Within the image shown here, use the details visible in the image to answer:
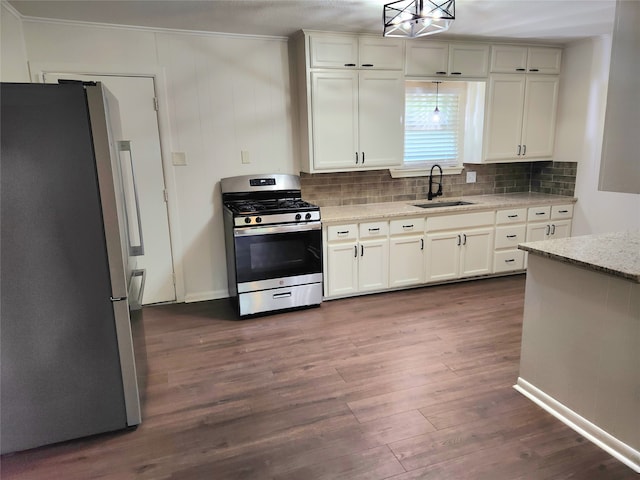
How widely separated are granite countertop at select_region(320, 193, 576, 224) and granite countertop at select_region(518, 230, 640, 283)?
1678 mm

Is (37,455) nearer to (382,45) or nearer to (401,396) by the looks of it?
(401,396)

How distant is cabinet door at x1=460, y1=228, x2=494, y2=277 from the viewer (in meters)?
4.23

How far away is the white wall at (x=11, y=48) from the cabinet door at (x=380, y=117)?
105 inches

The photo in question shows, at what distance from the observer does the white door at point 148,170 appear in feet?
11.5

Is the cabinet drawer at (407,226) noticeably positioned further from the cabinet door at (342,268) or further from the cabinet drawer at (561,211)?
the cabinet drawer at (561,211)

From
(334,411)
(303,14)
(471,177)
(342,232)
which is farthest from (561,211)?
(334,411)

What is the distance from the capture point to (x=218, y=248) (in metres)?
4.02

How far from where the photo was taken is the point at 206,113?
12.4ft

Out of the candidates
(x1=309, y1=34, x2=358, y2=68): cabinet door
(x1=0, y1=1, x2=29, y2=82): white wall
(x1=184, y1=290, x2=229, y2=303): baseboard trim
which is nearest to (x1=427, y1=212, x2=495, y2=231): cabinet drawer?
(x1=309, y1=34, x2=358, y2=68): cabinet door

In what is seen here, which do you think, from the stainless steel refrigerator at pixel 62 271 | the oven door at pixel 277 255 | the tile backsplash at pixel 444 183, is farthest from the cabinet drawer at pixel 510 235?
the stainless steel refrigerator at pixel 62 271

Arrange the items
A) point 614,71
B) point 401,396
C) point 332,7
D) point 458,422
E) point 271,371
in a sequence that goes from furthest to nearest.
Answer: point 332,7, point 271,371, point 401,396, point 458,422, point 614,71

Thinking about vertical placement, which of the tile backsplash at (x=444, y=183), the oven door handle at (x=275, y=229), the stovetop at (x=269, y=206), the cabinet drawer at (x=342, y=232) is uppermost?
the tile backsplash at (x=444, y=183)

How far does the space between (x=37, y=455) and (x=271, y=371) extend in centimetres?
128

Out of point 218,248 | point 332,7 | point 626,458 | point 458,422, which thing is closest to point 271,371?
point 458,422
